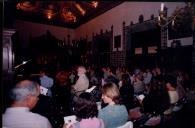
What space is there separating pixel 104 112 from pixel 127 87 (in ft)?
11.5

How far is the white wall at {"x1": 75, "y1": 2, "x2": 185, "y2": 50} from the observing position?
31.9 ft

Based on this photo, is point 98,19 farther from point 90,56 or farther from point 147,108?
point 147,108

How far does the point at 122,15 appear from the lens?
12.2 meters

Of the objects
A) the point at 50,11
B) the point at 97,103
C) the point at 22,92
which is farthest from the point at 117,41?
the point at 22,92

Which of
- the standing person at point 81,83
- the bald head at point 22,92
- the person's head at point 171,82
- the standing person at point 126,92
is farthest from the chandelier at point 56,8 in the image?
the bald head at point 22,92

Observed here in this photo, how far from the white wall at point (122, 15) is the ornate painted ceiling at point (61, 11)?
0.30 metres

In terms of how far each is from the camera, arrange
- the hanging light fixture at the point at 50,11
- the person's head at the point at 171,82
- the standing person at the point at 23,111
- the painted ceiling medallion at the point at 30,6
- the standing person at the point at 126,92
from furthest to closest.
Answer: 1. the hanging light fixture at the point at 50,11
2. the painted ceiling medallion at the point at 30,6
3. the standing person at the point at 126,92
4. the person's head at the point at 171,82
5. the standing person at the point at 23,111

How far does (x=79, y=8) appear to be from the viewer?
15047 mm

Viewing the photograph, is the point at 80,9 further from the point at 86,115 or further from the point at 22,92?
the point at 22,92

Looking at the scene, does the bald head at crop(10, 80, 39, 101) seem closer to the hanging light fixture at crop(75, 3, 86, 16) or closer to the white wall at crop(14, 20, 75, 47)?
the hanging light fixture at crop(75, 3, 86, 16)

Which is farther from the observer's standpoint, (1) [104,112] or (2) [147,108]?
(2) [147,108]

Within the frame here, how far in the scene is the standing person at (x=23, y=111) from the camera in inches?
94.1

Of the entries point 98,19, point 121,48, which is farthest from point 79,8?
point 121,48

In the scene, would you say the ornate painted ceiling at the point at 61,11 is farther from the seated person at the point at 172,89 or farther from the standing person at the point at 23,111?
the standing person at the point at 23,111
